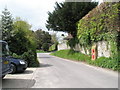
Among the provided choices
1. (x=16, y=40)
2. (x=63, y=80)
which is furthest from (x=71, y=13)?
(x=63, y=80)

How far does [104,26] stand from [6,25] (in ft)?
29.3

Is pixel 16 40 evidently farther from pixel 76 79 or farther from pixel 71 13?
pixel 71 13

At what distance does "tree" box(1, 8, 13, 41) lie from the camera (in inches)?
559

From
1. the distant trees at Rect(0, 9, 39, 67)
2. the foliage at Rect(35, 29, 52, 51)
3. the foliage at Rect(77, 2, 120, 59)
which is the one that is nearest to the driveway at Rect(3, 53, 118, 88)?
the foliage at Rect(77, 2, 120, 59)

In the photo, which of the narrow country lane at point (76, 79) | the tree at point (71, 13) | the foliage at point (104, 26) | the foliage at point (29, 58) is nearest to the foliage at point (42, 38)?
the tree at point (71, 13)

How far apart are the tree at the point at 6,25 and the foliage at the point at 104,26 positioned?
7996 mm

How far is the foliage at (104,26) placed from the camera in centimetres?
1170

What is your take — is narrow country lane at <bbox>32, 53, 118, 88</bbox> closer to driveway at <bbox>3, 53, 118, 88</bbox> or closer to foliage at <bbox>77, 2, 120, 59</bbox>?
driveway at <bbox>3, 53, 118, 88</bbox>

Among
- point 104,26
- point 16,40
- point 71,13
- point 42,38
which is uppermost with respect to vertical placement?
point 71,13

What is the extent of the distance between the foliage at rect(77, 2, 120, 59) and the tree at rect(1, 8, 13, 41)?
8.00m

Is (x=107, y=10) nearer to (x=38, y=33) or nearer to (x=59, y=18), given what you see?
(x=59, y=18)

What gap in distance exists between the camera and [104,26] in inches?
539

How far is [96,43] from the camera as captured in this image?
52.0 feet

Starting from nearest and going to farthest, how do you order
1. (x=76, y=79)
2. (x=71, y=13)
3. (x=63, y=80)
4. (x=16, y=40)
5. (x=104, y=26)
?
(x=63, y=80) → (x=76, y=79) → (x=104, y=26) → (x=16, y=40) → (x=71, y=13)
